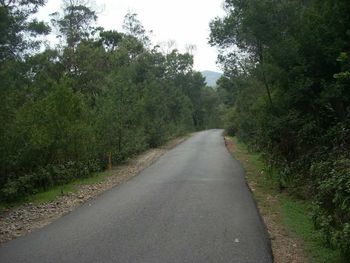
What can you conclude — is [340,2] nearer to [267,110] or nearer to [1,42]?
[267,110]

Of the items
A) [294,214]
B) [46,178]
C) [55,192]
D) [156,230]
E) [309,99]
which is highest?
[309,99]

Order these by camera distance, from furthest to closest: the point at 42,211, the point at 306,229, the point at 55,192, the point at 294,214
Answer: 1. the point at 55,192
2. the point at 42,211
3. the point at 294,214
4. the point at 306,229

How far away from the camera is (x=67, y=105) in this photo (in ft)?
55.4

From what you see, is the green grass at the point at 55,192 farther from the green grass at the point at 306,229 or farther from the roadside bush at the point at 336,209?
the roadside bush at the point at 336,209

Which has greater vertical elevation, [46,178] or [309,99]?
[309,99]

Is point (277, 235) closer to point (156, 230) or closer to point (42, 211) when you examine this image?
point (156, 230)

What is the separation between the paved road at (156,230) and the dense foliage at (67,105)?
311 centimetres

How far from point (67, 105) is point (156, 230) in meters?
9.48

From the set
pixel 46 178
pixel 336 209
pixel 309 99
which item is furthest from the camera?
pixel 46 178

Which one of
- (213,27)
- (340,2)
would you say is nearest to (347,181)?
(340,2)

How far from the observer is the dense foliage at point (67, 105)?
45.3 ft

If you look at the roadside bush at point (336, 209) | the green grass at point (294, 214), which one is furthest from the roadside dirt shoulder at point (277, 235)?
the roadside bush at point (336, 209)

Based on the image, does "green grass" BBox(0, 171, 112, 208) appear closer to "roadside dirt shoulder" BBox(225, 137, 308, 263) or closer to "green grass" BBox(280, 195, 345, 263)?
"roadside dirt shoulder" BBox(225, 137, 308, 263)

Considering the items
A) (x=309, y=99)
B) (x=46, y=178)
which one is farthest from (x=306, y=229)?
(x=46, y=178)
